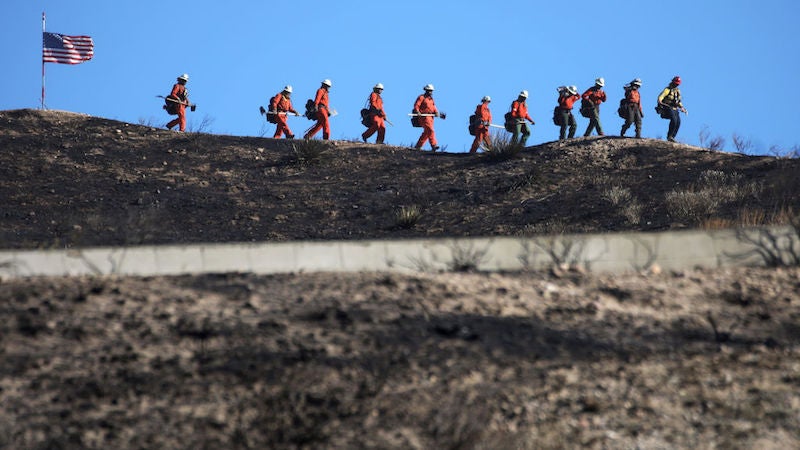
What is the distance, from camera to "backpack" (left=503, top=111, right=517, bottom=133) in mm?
29719

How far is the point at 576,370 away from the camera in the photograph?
32.8 feet

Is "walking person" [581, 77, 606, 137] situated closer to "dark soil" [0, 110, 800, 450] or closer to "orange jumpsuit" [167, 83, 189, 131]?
"orange jumpsuit" [167, 83, 189, 131]

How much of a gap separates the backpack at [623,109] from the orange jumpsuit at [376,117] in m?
4.99

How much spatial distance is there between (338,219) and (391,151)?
15.5 feet

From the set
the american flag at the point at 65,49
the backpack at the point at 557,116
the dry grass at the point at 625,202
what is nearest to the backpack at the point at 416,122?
the backpack at the point at 557,116

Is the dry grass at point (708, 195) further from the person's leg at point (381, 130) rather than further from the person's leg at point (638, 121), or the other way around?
the person's leg at point (381, 130)

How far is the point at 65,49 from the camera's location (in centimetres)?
3088

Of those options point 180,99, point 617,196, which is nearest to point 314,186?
point 180,99

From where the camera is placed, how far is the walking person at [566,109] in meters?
29.4

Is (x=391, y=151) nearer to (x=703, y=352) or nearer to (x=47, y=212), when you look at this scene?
(x=47, y=212)

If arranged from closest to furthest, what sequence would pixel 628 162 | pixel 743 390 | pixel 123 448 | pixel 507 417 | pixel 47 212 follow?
pixel 123 448
pixel 507 417
pixel 743 390
pixel 47 212
pixel 628 162

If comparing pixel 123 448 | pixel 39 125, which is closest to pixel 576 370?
pixel 123 448

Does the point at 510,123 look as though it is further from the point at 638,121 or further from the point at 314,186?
the point at 314,186

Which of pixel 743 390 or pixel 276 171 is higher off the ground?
pixel 276 171
